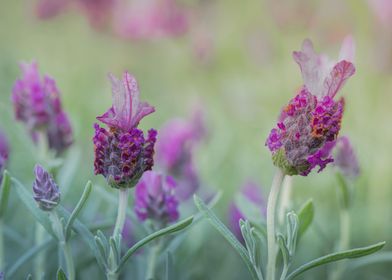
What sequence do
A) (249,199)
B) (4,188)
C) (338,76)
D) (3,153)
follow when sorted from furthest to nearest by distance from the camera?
1. (249,199)
2. (3,153)
3. (4,188)
4. (338,76)

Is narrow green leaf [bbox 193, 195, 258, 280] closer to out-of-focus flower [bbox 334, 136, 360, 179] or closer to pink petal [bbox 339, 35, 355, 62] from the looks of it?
pink petal [bbox 339, 35, 355, 62]

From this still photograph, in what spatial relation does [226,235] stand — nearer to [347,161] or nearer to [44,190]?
[44,190]

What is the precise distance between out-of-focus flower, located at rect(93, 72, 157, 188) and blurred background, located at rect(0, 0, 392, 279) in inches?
24.3

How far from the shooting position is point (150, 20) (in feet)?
11.2

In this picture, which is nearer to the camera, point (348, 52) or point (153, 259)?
point (348, 52)

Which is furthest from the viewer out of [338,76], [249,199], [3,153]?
[249,199]

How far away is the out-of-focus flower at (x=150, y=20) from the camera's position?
340 centimetres

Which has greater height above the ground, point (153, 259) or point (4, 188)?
point (4, 188)

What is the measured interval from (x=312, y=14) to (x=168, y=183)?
210 cm

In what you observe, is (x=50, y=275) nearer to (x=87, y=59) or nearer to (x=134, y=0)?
(x=134, y=0)

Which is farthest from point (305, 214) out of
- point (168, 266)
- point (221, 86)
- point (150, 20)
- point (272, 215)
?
point (221, 86)

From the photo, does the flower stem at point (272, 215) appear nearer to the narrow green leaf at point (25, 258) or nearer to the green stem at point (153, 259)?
the green stem at point (153, 259)

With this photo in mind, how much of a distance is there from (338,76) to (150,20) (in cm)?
238

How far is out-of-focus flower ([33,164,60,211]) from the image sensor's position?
1.17m
